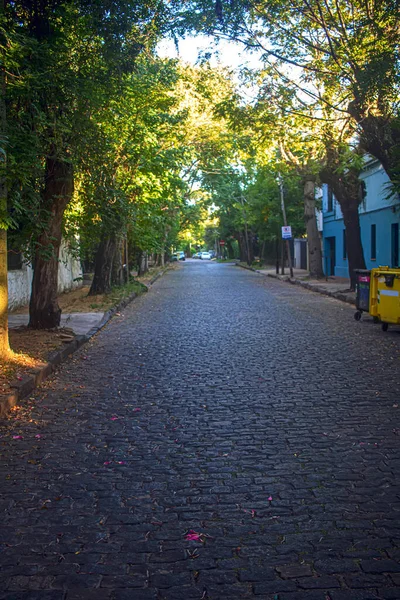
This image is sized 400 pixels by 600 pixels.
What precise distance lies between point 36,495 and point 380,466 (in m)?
2.54

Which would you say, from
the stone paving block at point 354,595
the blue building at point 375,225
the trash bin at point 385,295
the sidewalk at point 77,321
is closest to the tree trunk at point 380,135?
the trash bin at point 385,295

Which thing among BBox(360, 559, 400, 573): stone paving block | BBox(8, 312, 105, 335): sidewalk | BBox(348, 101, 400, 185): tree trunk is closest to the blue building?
BBox(348, 101, 400, 185): tree trunk

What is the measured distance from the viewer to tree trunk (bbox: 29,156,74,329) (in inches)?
454

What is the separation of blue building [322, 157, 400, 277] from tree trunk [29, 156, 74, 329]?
13.7 m

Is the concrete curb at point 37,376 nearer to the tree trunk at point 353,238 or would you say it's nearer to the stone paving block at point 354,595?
the stone paving block at point 354,595

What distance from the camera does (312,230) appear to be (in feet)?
104

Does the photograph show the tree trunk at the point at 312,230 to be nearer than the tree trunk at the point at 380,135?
No

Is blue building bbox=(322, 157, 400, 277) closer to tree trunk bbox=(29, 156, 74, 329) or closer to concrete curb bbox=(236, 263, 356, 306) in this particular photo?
concrete curb bbox=(236, 263, 356, 306)

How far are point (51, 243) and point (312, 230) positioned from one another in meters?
22.0

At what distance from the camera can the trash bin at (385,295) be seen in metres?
12.9

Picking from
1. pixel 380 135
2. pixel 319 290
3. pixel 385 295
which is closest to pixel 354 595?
pixel 385 295

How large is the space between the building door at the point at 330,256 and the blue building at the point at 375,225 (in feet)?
1.85

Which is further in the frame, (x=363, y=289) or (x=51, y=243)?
(x=363, y=289)

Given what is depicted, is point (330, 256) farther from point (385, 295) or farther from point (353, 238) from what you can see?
point (385, 295)
